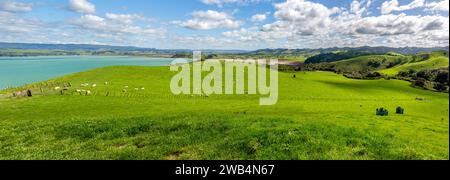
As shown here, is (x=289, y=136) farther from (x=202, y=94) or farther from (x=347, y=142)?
(x=202, y=94)

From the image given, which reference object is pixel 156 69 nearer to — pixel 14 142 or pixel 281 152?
pixel 14 142

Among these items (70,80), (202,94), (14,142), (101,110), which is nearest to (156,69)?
(70,80)

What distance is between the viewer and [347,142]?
50.3ft
